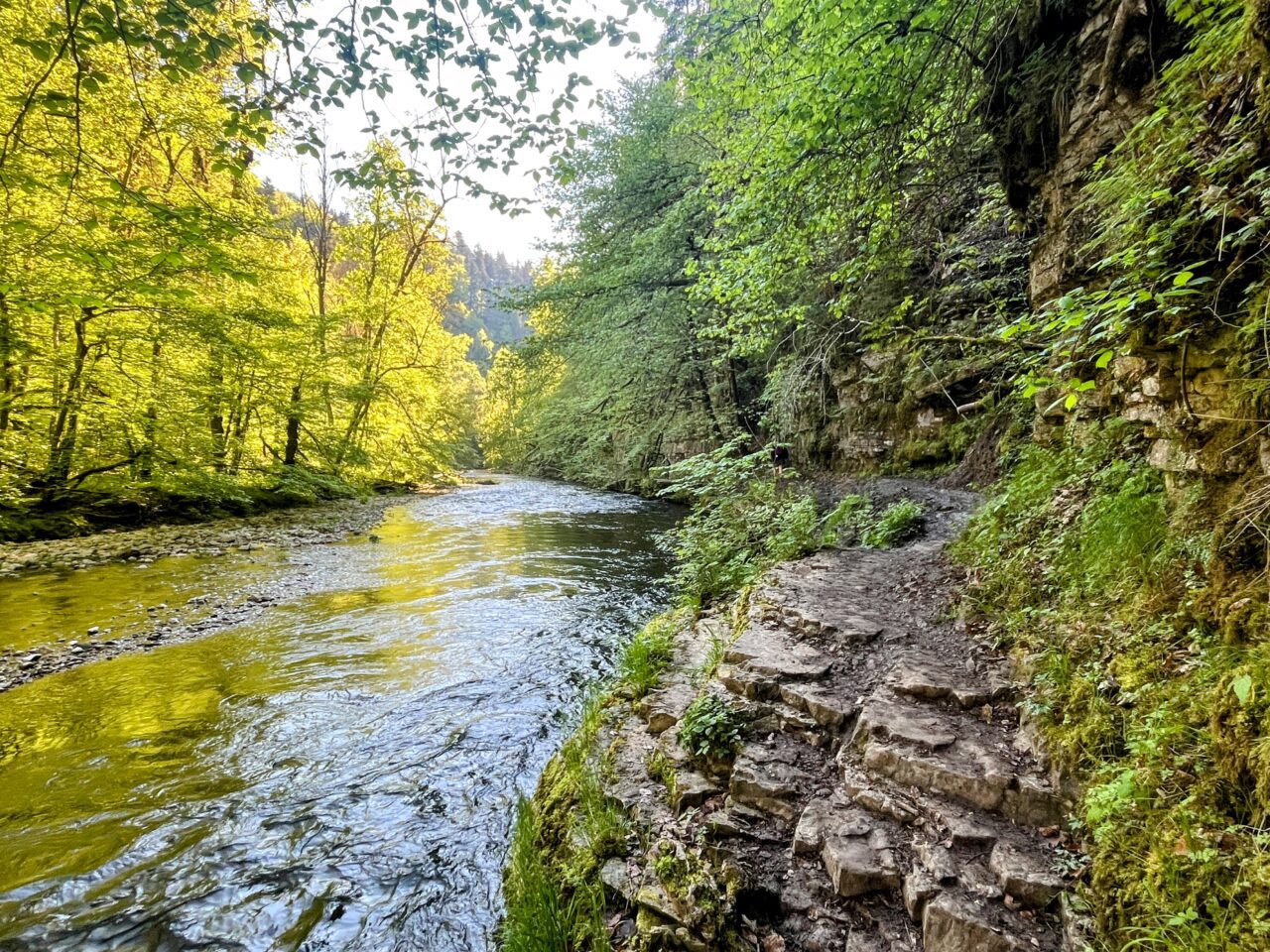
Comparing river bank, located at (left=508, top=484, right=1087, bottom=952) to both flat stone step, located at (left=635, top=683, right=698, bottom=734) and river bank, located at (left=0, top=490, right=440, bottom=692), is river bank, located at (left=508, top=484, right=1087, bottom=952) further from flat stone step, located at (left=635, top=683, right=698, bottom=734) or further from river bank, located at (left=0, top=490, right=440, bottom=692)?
river bank, located at (left=0, top=490, right=440, bottom=692)

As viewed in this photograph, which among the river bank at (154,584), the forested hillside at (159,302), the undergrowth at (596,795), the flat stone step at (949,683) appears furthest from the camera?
the river bank at (154,584)

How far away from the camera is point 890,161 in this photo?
4.75 meters

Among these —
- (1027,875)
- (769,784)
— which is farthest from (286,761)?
(1027,875)

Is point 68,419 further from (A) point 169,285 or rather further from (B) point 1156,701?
(B) point 1156,701

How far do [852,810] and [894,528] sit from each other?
478cm

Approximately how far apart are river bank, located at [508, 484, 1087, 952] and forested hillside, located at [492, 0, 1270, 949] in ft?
0.35

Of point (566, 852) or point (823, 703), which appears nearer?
point (566, 852)

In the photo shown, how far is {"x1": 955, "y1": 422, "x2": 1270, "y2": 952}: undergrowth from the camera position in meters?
1.50

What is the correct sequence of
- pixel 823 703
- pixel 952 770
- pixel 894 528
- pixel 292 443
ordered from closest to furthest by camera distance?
pixel 952 770 < pixel 823 703 < pixel 894 528 < pixel 292 443

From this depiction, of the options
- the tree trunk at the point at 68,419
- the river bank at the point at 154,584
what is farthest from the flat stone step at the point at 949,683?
the tree trunk at the point at 68,419

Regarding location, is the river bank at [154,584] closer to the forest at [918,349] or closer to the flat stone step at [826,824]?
the forest at [918,349]

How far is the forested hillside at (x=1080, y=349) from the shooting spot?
1.78 m

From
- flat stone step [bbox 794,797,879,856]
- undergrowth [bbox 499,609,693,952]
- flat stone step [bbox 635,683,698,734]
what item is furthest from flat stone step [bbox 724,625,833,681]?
undergrowth [bbox 499,609,693,952]

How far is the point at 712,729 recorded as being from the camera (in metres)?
3.03
